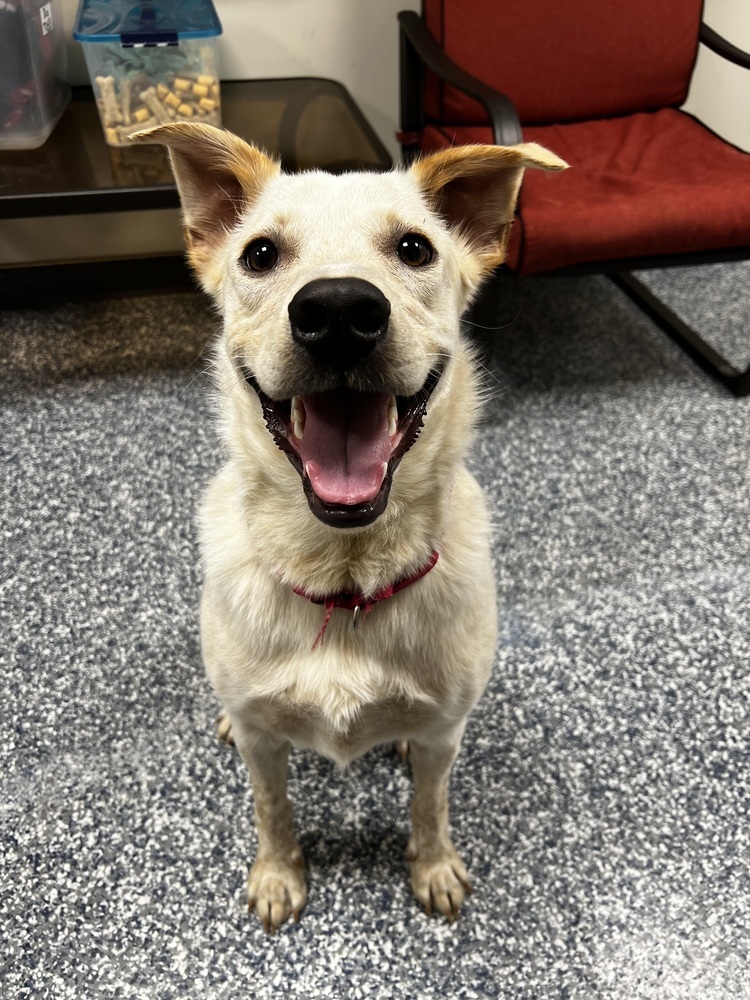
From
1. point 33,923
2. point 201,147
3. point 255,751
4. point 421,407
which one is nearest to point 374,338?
point 421,407

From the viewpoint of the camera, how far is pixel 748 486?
6.71ft

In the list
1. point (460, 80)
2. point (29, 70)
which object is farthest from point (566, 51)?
point (29, 70)

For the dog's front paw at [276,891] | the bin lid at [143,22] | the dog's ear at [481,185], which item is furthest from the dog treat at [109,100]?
the dog's front paw at [276,891]

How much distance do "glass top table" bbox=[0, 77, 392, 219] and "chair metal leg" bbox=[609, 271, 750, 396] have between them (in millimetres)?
973

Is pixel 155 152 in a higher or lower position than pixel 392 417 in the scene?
lower

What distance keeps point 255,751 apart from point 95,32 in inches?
81.7

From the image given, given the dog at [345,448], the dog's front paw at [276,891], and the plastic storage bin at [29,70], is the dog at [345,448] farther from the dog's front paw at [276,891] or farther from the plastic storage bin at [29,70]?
the plastic storage bin at [29,70]

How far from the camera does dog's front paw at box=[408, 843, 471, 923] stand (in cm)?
122

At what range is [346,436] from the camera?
885 mm

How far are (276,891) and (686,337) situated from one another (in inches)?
85.9

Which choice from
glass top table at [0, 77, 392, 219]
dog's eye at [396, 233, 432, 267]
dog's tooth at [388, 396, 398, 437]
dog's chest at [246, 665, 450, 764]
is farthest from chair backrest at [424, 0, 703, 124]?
dog's chest at [246, 665, 450, 764]

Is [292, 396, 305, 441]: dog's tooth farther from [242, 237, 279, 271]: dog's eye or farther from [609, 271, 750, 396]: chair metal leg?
[609, 271, 750, 396]: chair metal leg

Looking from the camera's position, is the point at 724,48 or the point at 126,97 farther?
the point at 724,48

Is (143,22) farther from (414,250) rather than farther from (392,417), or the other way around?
(392,417)
